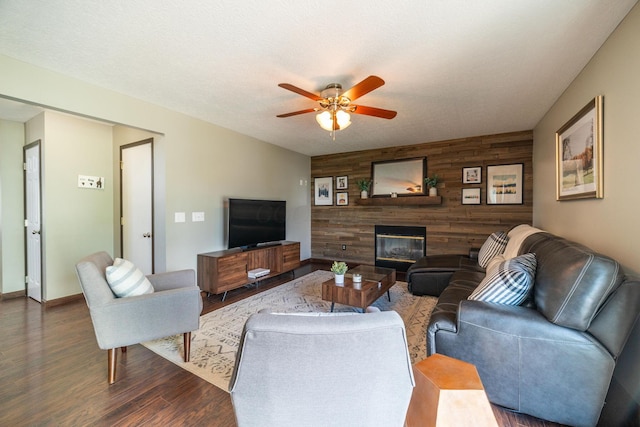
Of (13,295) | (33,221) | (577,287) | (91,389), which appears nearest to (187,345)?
(91,389)

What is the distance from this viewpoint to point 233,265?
3.67m

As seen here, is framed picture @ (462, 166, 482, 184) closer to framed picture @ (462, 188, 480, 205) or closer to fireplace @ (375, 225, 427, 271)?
framed picture @ (462, 188, 480, 205)

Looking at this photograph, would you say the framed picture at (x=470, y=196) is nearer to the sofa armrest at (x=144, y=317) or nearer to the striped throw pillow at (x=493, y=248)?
the striped throw pillow at (x=493, y=248)

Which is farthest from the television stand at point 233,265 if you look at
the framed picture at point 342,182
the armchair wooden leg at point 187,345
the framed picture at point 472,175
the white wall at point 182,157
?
the framed picture at point 472,175

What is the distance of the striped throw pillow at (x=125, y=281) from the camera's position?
1.91 meters

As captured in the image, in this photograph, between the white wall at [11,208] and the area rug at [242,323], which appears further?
the white wall at [11,208]

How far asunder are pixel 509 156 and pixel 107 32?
5294 mm

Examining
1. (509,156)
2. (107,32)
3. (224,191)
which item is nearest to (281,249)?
(224,191)

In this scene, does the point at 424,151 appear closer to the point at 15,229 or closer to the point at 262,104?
the point at 262,104

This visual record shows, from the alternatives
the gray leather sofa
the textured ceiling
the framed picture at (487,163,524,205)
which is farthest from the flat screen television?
the framed picture at (487,163,524,205)

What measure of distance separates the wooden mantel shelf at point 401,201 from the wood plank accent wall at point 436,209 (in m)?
0.17

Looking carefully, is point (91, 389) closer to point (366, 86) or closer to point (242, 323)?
point (242, 323)

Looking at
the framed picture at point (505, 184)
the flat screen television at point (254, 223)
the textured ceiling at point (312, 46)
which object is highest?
the textured ceiling at point (312, 46)

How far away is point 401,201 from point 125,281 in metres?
4.42
